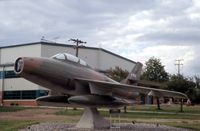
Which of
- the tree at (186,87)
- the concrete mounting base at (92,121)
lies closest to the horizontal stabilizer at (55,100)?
the concrete mounting base at (92,121)

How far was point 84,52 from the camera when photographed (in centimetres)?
9012

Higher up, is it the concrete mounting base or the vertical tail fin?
the vertical tail fin

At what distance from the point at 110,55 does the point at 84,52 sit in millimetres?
9028

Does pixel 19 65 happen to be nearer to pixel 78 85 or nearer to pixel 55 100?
pixel 78 85

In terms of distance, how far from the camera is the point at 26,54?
84375 mm

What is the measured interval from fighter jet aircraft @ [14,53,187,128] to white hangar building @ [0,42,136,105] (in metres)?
60.0

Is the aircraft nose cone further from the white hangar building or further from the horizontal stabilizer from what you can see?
the white hangar building

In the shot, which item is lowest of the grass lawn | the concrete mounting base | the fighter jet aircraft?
the grass lawn

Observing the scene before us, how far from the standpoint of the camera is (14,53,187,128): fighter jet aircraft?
64.7ft

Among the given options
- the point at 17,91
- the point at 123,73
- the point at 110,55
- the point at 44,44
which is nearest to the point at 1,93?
the point at 17,91

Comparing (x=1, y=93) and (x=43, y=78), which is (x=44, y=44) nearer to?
(x=1, y=93)

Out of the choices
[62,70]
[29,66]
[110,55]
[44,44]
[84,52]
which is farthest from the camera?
[110,55]

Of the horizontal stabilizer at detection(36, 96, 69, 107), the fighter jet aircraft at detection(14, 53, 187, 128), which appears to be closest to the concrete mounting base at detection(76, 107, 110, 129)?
the fighter jet aircraft at detection(14, 53, 187, 128)

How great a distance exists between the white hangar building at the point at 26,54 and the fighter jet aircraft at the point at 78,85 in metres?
60.0
